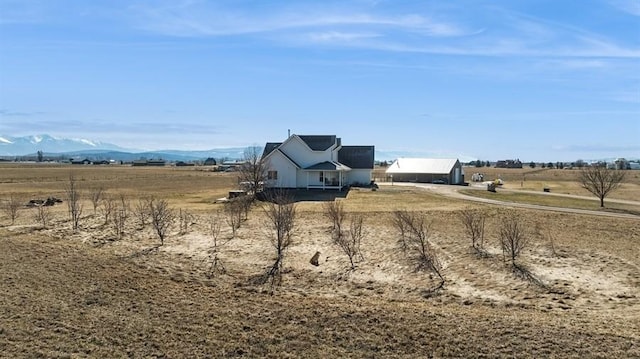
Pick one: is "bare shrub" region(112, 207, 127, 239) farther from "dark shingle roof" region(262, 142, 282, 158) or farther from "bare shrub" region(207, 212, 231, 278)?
"dark shingle roof" region(262, 142, 282, 158)

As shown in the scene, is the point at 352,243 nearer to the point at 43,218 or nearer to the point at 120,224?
A: the point at 120,224

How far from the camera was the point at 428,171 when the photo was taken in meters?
66.6

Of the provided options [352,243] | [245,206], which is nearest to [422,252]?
[352,243]

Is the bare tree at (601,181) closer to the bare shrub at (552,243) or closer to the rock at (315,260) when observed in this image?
the bare shrub at (552,243)

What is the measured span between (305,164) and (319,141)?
10.2 ft

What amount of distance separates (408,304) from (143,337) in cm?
722

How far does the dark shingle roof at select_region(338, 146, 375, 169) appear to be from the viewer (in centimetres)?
5697

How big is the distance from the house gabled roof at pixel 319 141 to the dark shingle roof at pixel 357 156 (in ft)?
17.4

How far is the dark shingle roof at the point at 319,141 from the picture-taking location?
51.2 m

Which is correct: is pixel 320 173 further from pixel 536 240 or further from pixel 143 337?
pixel 143 337

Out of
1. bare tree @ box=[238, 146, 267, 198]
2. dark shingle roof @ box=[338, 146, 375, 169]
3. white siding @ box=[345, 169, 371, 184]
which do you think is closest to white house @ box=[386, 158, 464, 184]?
dark shingle roof @ box=[338, 146, 375, 169]

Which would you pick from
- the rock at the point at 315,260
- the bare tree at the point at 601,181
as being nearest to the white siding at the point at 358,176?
the bare tree at the point at 601,181

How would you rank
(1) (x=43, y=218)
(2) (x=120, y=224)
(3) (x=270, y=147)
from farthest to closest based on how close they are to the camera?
(3) (x=270, y=147) < (1) (x=43, y=218) < (2) (x=120, y=224)

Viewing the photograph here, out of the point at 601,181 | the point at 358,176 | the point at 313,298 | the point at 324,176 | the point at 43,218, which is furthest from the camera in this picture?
the point at 358,176
